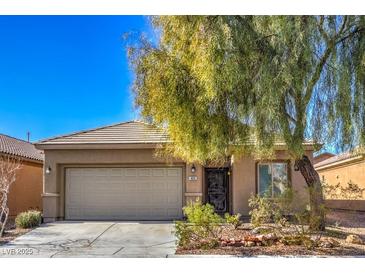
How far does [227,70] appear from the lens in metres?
9.48

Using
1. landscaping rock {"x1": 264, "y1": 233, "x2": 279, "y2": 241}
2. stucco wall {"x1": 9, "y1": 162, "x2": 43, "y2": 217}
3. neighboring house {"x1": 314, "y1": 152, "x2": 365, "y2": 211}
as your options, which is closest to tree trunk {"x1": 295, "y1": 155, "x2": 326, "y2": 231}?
landscaping rock {"x1": 264, "y1": 233, "x2": 279, "y2": 241}

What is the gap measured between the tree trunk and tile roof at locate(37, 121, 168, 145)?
17.5 ft

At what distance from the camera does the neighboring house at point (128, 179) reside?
621 inches

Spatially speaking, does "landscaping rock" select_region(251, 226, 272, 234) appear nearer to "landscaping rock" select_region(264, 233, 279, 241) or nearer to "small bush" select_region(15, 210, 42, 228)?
"landscaping rock" select_region(264, 233, 279, 241)

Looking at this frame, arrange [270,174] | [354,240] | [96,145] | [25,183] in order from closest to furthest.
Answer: [354,240] → [96,145] → [270,174] → [25,183]

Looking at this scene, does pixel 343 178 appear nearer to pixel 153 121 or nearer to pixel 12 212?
pixel 153 121

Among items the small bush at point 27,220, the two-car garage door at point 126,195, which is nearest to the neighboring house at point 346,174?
the two-car garage door at point 126,195

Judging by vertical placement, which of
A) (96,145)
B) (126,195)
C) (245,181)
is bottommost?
(126,195)

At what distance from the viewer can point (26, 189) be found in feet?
62.3

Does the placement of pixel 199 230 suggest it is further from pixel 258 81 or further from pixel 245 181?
pixel 245 181

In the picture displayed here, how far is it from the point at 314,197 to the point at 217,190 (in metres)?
6.23

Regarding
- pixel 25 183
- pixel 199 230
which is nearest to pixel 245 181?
pixel 199 230

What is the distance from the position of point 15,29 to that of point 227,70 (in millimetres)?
9182
